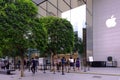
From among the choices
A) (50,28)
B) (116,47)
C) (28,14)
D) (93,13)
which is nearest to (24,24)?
(28,14)

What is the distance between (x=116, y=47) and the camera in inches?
1364

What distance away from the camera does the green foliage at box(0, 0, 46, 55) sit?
778 inches

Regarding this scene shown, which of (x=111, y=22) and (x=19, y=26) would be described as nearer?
(x=19, y=26)

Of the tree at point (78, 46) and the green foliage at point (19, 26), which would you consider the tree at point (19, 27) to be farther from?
the tree at point (78, 46)

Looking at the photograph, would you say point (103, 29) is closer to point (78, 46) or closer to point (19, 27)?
point (78, 46)

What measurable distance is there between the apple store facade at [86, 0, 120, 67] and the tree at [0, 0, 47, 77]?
51.8ft

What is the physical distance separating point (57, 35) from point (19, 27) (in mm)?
9021

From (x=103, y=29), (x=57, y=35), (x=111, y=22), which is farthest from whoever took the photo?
(x=103, y=29)

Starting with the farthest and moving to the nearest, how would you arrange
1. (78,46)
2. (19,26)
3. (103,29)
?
(78,46) < (103,29) < (19,26)

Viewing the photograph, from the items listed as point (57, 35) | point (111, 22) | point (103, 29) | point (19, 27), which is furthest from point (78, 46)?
point (19, 27)

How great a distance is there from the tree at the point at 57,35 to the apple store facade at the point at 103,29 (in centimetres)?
837

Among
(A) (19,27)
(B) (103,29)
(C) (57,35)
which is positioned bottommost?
(A) (19,27)

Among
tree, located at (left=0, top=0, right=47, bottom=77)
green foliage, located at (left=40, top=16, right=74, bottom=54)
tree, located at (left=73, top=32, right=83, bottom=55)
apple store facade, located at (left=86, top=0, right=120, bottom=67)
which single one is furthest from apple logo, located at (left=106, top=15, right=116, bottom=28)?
tree, located at (left=0, top=0, right=47, bottom=77)

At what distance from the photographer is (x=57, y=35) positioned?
28594 millimetres
